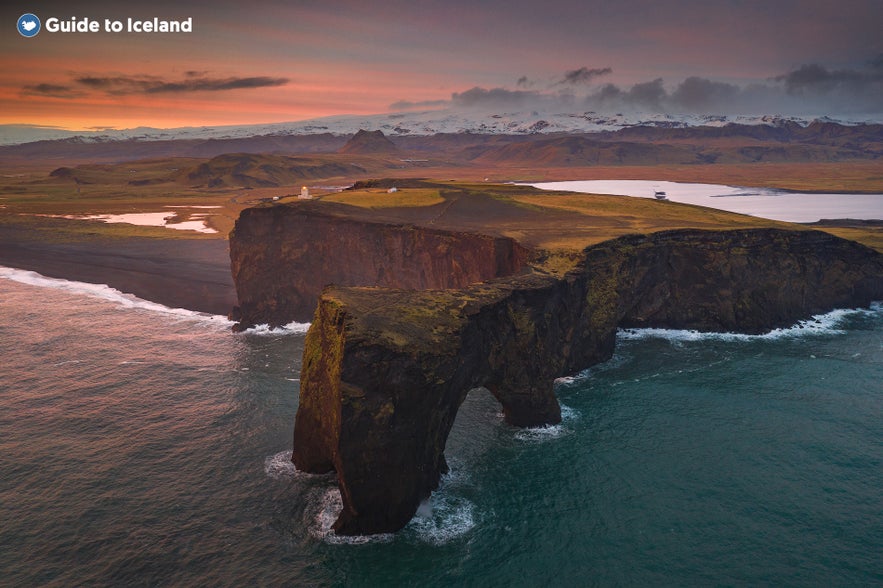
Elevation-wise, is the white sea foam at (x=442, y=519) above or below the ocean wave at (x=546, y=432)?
below

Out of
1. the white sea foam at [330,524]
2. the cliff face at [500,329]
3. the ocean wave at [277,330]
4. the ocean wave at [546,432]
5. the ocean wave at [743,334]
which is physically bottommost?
the white sea foam at [330,524]

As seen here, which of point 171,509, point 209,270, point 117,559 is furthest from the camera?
point 209,270

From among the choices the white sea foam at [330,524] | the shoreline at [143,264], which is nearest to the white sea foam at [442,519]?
the white sea foam at [330,524]

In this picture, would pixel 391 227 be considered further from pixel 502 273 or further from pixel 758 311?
pixel 758 311

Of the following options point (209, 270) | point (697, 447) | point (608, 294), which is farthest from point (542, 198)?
point (697, 447)

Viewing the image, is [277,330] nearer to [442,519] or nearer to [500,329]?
[500,329]

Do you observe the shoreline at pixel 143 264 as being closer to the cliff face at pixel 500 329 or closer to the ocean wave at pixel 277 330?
the ocean wave at pixel 277 330
